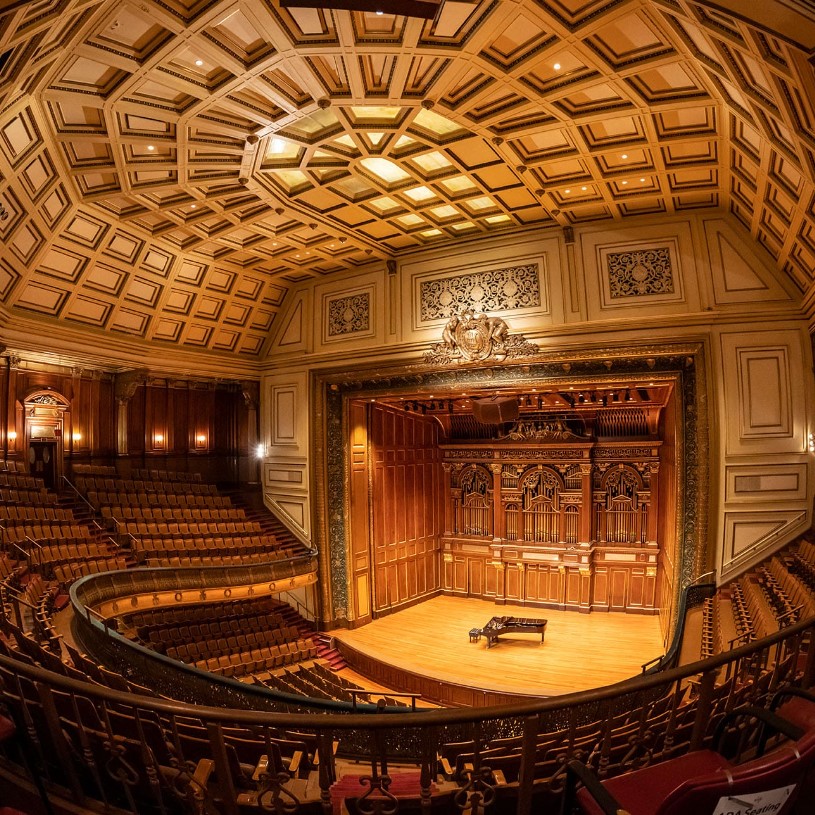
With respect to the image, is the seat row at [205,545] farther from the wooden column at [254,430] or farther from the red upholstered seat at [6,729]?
the red upholstered seat at [6,729]

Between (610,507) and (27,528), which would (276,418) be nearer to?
(27,528)

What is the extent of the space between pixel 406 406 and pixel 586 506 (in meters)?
4.85

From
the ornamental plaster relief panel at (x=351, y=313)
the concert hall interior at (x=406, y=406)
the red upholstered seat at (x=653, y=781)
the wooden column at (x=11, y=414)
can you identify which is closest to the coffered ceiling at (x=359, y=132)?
the concert hall interior at (x=406, y=406)

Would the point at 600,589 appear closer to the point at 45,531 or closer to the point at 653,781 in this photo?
the point at 45,531

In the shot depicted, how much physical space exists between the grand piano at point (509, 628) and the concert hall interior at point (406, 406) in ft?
0.19

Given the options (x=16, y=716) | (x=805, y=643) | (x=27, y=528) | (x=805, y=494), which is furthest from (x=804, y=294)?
(x=27, y=528)

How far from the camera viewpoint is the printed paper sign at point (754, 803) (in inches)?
62.6

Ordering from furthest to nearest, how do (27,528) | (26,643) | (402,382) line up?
(402,382), (27,528), (26,643)

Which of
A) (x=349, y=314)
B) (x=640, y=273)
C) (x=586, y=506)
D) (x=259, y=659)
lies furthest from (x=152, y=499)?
(x=640, y=273)

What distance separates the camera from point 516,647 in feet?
36.3

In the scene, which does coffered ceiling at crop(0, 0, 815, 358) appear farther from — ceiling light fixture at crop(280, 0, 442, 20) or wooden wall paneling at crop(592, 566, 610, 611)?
wooden wall paneling at crop(592, 566, 610, 611)

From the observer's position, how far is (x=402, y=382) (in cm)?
1141

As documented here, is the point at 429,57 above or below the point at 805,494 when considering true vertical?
above

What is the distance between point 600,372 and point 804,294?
116 inches
